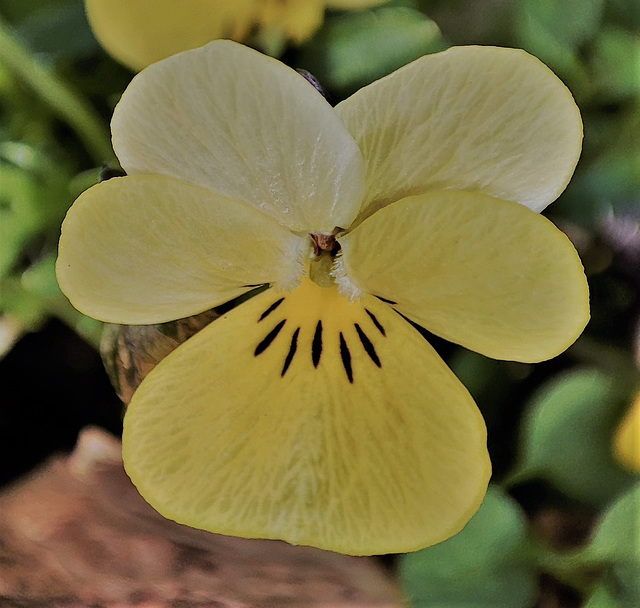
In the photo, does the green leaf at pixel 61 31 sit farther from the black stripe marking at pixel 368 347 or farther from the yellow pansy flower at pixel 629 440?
the yellow pansy flower at pixel 629 440

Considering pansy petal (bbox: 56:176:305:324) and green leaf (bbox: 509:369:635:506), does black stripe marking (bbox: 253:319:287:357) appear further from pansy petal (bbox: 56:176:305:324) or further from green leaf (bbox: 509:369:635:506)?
green leaf (bbox: 509:369:635:506)

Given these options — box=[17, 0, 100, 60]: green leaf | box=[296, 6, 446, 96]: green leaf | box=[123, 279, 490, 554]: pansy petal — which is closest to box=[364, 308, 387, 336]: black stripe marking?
box=[123, 279, 490, 554]: pansy petal

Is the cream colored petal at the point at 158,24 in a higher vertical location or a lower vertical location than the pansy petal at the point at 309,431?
higher

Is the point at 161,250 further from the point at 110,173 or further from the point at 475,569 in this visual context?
the point at 475,569

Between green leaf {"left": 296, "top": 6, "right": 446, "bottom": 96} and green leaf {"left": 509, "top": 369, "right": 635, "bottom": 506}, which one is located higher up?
green leaf {"left": 296, "top": 6, "right": 446, "bottom": 96}

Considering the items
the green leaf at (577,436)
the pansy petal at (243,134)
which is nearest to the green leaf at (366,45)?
the pansy petal at (243,134)

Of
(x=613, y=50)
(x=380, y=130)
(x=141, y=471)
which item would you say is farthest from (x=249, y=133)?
(x=613, y=50)
